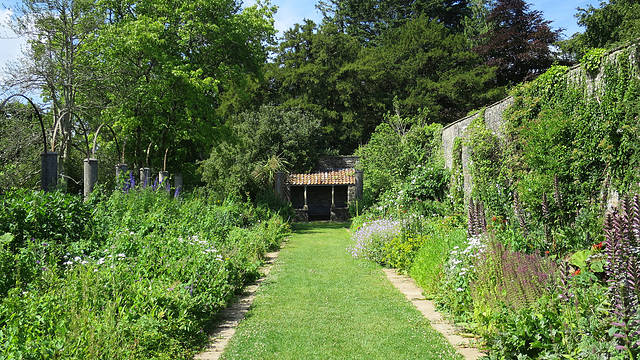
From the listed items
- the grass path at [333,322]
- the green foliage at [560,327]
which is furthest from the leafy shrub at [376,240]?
the green foliage at [560,327]

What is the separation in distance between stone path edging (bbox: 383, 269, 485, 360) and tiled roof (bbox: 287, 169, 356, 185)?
1490 centimetres

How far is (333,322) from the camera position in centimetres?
496

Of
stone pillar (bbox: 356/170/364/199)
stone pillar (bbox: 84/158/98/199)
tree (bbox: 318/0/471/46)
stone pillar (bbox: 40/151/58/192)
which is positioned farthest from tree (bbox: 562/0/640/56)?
stone pillar (bbox: 40/151/58/192)

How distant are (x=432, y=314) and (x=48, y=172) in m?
5.85

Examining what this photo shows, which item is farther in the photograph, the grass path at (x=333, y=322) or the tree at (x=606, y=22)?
the tree at (x=606, y=22)

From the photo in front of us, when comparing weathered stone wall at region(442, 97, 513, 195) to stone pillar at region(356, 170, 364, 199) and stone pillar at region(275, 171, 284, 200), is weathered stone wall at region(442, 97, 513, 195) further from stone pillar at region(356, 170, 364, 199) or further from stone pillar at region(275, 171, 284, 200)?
stone pillar at region(275, 171, 284, 200)

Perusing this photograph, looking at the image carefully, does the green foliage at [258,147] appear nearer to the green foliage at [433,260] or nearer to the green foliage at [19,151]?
the green foliage at [19,151]

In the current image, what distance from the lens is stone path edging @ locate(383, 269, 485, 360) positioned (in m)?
4.02

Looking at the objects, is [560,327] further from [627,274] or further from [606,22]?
[606,22]

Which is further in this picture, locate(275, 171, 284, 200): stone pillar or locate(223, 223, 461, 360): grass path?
locate(275, 171, 284, 200): stone pillar

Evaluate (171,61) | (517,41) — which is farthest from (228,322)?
(517,41)

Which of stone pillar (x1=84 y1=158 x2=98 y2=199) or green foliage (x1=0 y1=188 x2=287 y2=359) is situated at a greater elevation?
stone pillar (x1=84 y1=158 x2=98 y2=199)

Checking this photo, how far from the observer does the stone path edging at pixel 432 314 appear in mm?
4016

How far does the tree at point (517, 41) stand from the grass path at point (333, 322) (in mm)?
20623
